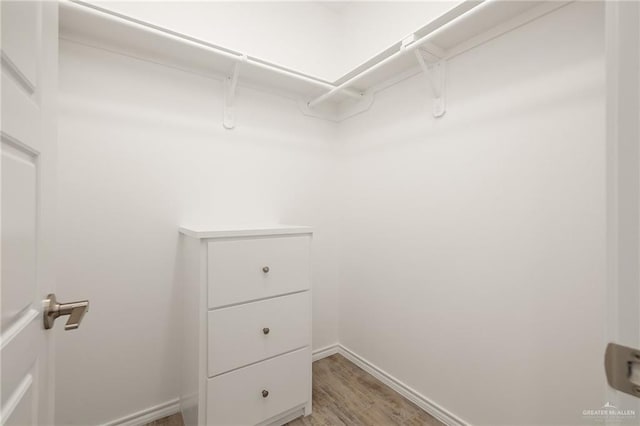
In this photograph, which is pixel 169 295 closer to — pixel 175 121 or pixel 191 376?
pixel 191 376

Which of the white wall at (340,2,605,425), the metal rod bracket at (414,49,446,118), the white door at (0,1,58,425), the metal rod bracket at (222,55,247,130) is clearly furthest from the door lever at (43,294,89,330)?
the metal rod bracket at (414,49,446,118)

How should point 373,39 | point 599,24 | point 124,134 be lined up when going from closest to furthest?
point 599,24 → point 124,134 → point 373,39

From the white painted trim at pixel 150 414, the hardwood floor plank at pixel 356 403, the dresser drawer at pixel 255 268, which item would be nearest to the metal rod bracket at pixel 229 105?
the dresser drawer at pixel 255 268

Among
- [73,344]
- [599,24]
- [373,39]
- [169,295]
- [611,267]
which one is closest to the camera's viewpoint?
[611,267]

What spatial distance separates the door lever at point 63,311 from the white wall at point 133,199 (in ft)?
2.88

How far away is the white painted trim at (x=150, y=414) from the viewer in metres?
1.44

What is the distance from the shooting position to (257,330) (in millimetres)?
1391

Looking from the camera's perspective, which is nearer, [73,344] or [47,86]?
[47,86]

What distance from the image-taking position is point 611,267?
418 millimetres

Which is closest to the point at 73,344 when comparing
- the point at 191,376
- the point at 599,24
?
the point at 191,376

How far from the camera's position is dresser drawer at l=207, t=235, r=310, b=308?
1.29m

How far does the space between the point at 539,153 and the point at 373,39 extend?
1296 mm

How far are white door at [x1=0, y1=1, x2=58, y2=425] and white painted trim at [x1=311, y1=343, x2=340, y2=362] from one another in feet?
5.44

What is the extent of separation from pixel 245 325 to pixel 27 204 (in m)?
1.02
